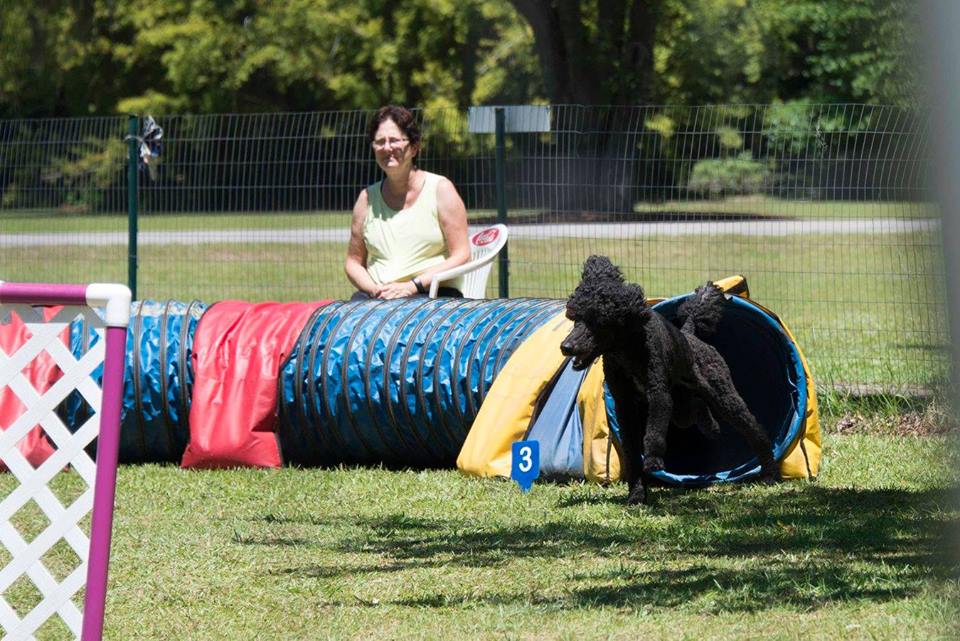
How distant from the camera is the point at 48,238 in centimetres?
1238

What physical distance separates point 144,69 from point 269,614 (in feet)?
120

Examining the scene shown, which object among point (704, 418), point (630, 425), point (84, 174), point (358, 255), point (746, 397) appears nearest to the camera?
point (630, 425)

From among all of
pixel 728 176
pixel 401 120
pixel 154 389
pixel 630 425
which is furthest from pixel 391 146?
pixel 630 425

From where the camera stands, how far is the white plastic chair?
7.27 meters

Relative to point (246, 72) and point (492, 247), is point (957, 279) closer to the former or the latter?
point (492, 247)

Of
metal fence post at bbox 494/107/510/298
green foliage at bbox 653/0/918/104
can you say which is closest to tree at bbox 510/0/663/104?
green foliage at bbox 653/0/918/104

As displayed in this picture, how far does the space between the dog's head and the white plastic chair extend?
2117 mm

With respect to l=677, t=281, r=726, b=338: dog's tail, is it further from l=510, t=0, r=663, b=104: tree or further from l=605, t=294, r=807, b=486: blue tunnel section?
l=510, t=0, r=663, b=104: tree

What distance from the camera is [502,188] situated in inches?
349

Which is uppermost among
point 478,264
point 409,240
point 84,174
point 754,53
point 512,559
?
point 754,53

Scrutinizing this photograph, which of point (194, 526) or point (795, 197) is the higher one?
point (795, 197)

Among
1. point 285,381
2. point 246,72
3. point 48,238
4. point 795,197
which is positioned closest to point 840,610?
point 285,381

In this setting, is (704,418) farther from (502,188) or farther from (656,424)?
(502,188)

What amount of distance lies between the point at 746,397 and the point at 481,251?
2174 millimetres
